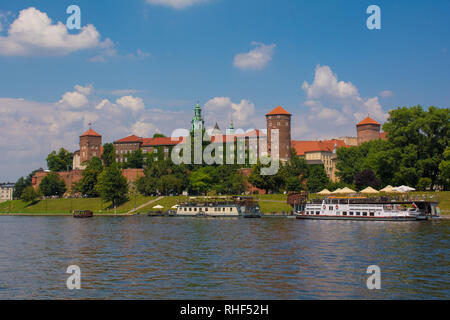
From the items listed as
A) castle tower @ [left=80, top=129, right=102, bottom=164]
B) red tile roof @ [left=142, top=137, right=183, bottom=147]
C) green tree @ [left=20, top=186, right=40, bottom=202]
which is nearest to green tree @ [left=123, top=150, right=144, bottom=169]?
red tile roof @ [left=142, top=137, right=183, bottom=147]

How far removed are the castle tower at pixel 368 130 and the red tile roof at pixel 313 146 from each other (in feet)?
32.7

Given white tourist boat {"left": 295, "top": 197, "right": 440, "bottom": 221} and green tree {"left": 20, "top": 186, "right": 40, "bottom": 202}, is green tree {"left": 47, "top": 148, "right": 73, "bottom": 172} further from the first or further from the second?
white tourist boat {"left": 295, "top": 197, "right": 440, "bottom": 221}

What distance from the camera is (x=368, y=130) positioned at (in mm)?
147250

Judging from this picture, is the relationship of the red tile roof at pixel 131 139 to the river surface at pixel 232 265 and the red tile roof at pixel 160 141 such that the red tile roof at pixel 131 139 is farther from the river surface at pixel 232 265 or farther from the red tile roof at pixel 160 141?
the river surface at pixel 232 265

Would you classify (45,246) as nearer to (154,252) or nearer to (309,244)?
(154,252)

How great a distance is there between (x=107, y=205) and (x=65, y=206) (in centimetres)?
1343

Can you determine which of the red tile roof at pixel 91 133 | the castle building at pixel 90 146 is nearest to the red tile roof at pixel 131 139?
the castle building at pixel 90 146

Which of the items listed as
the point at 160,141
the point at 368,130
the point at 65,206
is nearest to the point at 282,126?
the point at 368,130

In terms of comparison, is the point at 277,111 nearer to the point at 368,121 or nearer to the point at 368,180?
the point at 368,121

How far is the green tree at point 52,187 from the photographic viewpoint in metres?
138

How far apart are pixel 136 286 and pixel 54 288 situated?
3.72 m

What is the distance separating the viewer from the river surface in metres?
23.3
